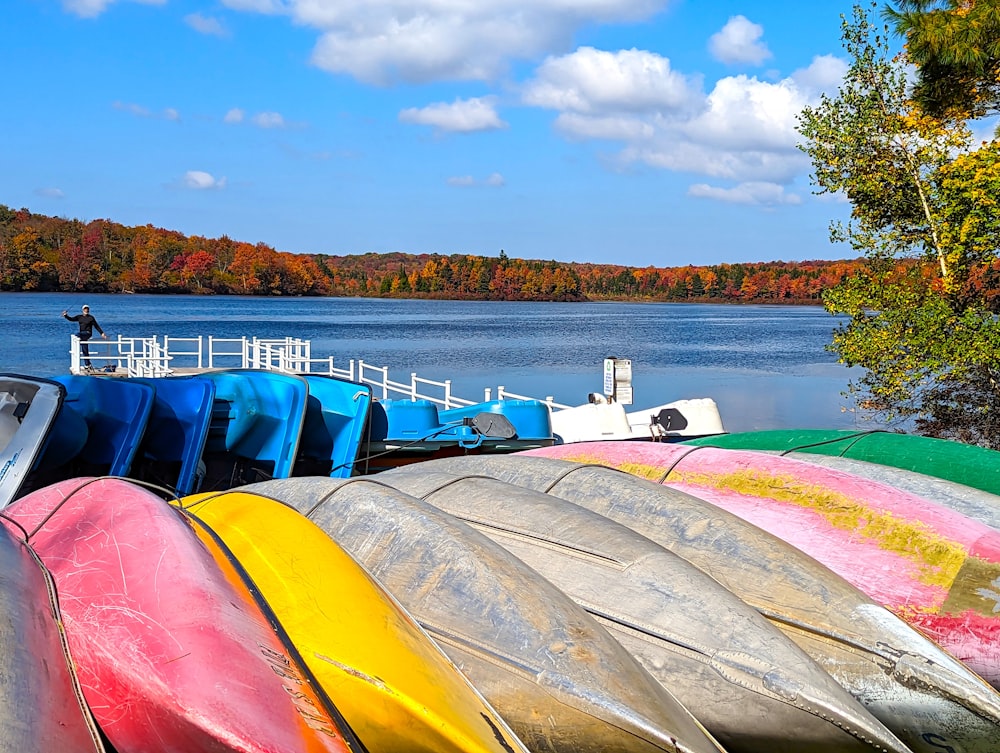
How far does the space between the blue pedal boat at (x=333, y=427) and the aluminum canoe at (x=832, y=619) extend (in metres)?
4.75

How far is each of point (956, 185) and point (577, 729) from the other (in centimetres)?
1140

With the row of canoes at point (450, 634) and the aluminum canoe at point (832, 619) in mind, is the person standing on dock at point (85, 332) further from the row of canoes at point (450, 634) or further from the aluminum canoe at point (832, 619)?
the aluminum canoe at point (832, 619)

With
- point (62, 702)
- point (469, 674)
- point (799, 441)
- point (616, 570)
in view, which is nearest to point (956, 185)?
point (799, 441)

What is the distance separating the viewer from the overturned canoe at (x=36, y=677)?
7.95 ft

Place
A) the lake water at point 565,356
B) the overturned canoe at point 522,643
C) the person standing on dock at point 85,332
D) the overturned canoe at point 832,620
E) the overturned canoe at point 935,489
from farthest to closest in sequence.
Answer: the lake water at point 565,356, the person standing on dock at point 85,332, the overturned canoe at point 935,489, the overturned canoe at point 832,620, the overturned canoe at point 522,643

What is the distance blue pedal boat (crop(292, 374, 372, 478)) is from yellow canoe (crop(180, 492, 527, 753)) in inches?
209

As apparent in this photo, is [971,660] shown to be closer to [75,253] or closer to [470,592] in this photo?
[470,592]

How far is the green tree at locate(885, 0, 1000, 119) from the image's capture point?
10.2 m

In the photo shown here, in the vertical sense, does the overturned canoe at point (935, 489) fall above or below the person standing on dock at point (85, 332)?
below

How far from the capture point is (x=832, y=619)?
3.94 meters

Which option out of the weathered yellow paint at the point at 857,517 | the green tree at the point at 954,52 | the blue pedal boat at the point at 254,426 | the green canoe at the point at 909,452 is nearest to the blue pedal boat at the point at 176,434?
the blue pedal boat at the point at 254,426

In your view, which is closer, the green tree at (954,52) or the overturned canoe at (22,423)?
the overturned canoe at (22,423)

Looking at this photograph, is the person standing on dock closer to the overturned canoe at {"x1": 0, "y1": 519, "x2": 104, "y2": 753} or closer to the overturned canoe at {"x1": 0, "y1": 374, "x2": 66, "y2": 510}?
the overturned canoe at {"x1": 0, "y1": 374, "x2": 66, "y2": 510}

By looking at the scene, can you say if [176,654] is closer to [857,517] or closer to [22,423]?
[857,517]
